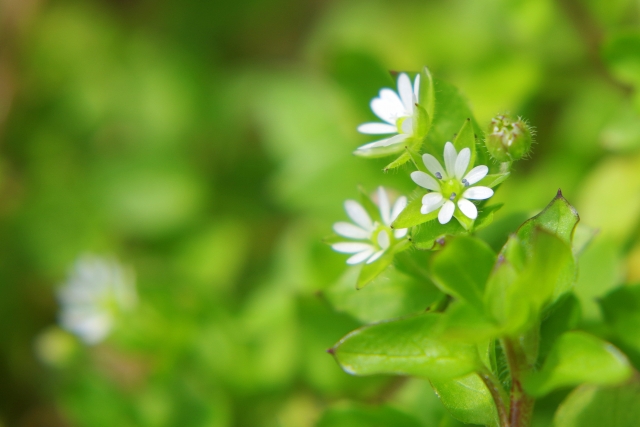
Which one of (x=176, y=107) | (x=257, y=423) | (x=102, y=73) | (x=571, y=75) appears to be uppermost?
(x=102, y=73)

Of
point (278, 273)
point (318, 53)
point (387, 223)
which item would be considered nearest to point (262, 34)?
point (318, 53)

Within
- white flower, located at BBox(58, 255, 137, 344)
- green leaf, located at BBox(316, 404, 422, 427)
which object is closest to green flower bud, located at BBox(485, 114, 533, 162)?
green leaf, located at BBox(316, 404, 422, 427)

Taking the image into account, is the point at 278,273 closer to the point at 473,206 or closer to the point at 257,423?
the point at 257,423

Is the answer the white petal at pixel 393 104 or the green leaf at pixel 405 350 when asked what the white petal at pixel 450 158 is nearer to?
the white petal at pixel 393 104

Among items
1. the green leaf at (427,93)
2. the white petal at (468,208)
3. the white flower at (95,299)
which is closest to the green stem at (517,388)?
the white petal at (468,208)

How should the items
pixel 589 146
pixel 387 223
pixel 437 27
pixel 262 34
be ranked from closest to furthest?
pixel 387 223
pixel 589 146
pixel 437 27
pixel 262 34

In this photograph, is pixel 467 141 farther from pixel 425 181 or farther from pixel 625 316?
pixel 625 316

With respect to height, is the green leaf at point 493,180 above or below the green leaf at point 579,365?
above
